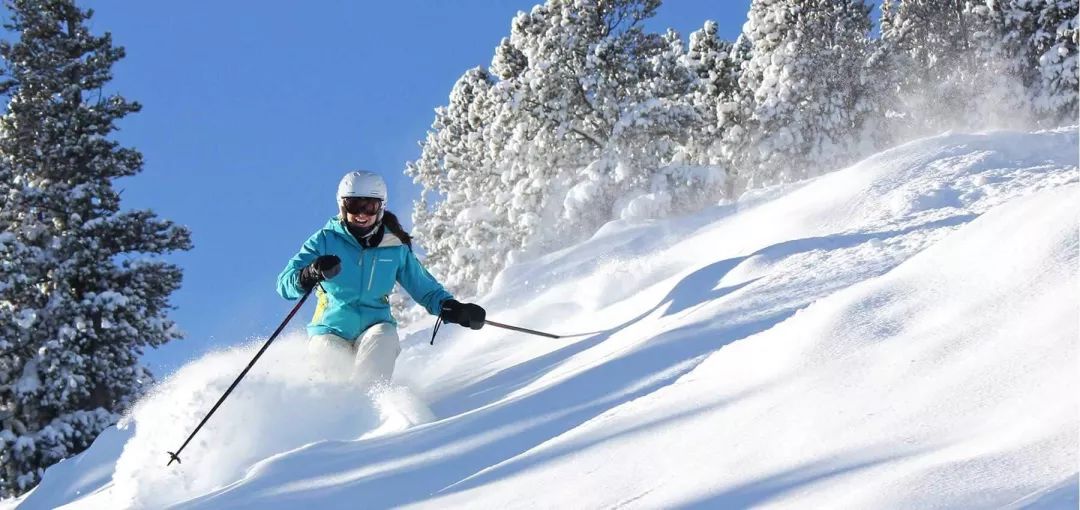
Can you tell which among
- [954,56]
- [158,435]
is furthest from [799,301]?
[954,56]

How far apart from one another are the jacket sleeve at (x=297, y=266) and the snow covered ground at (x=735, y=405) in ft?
1.79

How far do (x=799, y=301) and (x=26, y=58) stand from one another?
17.1 meters

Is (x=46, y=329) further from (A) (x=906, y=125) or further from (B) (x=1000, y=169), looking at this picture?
(A) (x=906, y=125)

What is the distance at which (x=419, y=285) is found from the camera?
7.41m

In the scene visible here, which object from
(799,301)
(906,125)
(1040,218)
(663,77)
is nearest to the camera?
(1040,218)

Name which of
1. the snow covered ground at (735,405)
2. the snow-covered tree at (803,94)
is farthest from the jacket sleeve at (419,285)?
the snow-covered tree at (803,94)

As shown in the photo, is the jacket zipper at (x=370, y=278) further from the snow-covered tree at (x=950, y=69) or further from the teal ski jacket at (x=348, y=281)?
the snow-covered tree at (x=950, y=69)

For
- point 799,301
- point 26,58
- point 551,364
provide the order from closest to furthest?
point 799,301 → point 551,364 → point 26,58

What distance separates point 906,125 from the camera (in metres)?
34.1

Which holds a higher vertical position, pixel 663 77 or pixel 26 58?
pixel 26 58

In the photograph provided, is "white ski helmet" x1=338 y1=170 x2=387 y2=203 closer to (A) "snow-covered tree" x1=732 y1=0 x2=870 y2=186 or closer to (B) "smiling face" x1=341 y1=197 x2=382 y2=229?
(B) "smiling face" x1=341 y1=197 x2=382 y2=229

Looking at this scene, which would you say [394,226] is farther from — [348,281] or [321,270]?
[321,270]

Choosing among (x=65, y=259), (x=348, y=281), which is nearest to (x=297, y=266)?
(x=348, y=281)

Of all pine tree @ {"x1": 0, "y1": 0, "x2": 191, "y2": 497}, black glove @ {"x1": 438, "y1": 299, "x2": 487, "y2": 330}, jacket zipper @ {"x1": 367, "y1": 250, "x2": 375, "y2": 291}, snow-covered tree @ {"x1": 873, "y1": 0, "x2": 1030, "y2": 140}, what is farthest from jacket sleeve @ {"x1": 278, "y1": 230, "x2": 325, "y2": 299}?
snow-covered tree @ {"x1": 873, "y1": 0, "x2": 1030, "y2": 140}
